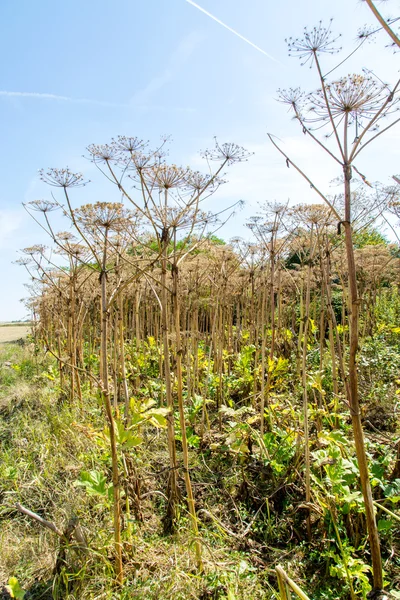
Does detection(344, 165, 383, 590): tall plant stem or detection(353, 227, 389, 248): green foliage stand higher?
detection(353, 227, 389, 248): green foliage

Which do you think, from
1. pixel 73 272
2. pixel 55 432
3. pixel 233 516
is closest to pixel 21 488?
pixel 55 432

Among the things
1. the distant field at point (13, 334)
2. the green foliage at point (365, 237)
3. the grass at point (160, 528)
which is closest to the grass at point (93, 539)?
the grass at point (160, 528)

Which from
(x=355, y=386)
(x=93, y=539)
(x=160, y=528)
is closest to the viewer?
(x=355, y=386)

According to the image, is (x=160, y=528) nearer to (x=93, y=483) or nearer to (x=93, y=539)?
(x=93, y=539)

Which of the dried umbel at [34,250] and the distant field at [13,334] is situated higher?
the dried umbel at [34,250]

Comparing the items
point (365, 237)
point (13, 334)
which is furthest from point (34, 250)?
point (13, 334)

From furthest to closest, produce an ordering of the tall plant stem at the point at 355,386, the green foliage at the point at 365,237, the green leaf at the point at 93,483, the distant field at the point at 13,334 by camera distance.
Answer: the distant field at the point at 13,334, the green foliage at the point at 365,237, the green leaf at the point at 93,483, the tall plant stem at the point at 355,386

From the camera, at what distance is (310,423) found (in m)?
4.03

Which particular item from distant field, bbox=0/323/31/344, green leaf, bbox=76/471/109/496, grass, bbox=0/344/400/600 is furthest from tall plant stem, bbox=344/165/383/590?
distant field, bbox=0/323/31/344

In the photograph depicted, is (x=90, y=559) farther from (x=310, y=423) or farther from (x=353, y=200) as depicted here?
(x=353, y=200)

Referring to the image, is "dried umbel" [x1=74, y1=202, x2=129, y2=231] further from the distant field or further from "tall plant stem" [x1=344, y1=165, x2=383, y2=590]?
the distant field

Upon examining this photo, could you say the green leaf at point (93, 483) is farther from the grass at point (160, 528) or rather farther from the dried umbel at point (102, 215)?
the dried umbel at point (102, 215)

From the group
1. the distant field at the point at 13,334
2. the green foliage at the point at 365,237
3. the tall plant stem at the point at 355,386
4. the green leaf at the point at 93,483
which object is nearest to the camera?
the tall plant stem at the point at 355,386

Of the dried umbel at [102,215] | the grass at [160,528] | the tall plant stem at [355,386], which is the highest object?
the dried umbel at [102,215]
